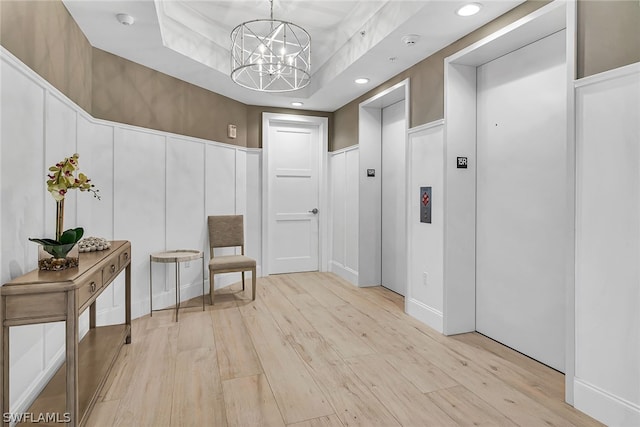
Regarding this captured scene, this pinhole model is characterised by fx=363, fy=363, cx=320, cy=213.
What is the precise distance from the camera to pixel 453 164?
123 inches

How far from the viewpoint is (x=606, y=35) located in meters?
1.92

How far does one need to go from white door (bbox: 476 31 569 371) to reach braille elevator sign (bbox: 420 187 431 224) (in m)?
0.43

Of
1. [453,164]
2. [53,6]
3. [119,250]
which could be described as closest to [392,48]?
[453,164]

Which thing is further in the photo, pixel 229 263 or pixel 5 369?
pixel 229 263

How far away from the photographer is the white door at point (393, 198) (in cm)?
439

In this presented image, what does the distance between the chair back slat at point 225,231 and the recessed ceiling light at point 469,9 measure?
3.18 m

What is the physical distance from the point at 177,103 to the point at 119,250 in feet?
6.89

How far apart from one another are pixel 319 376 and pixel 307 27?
3259 mm

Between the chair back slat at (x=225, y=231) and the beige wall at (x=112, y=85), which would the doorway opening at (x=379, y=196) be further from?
the chair back slat at (x=225, y=231)

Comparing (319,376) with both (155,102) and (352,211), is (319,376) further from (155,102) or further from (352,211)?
(155,102)

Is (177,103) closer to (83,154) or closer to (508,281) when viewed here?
(83,154)

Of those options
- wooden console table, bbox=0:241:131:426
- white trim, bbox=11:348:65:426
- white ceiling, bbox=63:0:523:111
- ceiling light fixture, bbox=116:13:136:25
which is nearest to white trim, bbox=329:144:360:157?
white ceiling, bbox=63:0:523:111

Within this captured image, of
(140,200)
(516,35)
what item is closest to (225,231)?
(140,200)

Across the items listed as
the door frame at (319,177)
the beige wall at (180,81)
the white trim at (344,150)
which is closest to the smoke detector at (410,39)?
the beige wall at (180,81)
